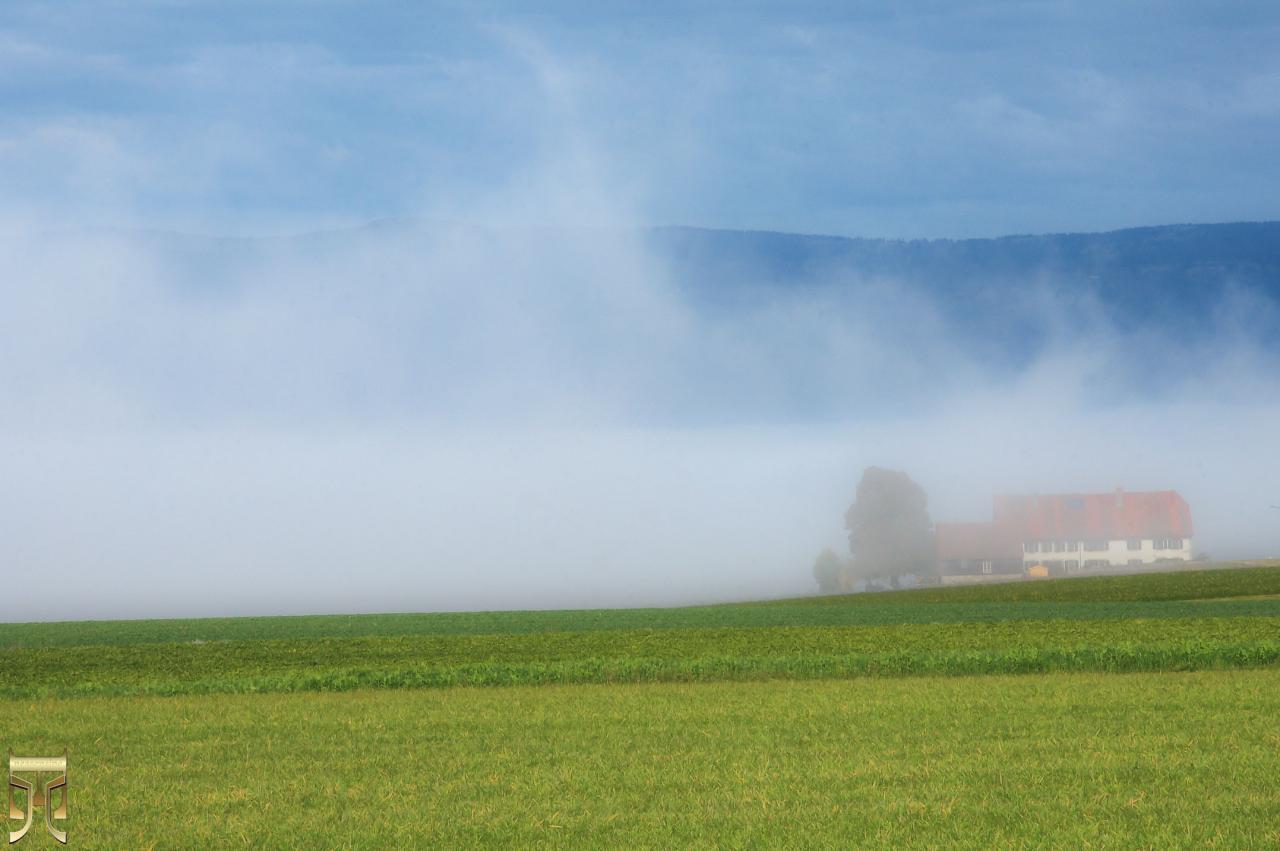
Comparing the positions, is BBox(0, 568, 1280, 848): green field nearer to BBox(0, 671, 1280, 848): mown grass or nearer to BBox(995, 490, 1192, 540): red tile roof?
BBox(0, 671, 1280, 848): mown grass

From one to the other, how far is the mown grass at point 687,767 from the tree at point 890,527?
8877cm

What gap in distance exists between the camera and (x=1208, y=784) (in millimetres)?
16469

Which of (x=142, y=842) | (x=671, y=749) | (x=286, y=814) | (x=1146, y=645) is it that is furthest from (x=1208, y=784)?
(x=1146, y=645)

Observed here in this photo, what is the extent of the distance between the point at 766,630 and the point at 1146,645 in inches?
565

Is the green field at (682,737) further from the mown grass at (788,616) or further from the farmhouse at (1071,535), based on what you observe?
the farmhouse at (1071,535)

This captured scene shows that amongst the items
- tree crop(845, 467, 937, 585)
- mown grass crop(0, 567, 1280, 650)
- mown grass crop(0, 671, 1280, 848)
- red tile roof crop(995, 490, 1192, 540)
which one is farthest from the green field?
red tile roof crop(995, 490, 1192, 540)

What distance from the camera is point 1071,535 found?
116 metres

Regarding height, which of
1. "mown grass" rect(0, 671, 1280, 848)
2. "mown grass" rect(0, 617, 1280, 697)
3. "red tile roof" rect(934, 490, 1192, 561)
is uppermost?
"red tile roof" rect(934, 490, 1192, 561)

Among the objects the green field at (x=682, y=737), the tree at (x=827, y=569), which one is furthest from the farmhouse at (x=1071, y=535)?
the green field at (x=682, y=737)

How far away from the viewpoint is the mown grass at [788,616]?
5325 centimetres

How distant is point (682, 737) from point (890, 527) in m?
98.9

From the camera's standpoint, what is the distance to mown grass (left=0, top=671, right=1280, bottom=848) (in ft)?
46.8

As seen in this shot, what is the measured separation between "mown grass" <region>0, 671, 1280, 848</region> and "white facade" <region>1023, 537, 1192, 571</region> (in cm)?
9110

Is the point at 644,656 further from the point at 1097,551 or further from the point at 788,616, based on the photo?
the point at 1097,551
